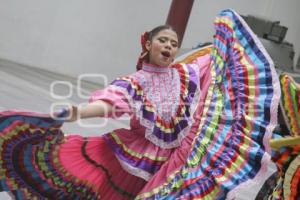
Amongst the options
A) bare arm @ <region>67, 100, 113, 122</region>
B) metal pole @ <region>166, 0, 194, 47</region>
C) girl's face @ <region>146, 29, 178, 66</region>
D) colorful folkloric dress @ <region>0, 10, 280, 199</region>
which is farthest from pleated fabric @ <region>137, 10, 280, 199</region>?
metal pole @ <region>166, 0, 194, 47</region>

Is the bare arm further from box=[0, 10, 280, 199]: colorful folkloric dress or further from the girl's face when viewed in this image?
the girl's face

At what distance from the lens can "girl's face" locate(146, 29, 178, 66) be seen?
193cm

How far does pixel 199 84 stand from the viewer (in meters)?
2.00

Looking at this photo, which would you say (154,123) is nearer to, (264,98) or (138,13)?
(264,98)

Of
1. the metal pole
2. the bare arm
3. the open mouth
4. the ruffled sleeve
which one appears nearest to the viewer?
the bare arm

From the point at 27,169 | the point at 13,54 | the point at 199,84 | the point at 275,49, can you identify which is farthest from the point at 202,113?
the point at 13,54

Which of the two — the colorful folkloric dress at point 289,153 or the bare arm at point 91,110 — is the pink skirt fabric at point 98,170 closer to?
the bare arm at point 91,110

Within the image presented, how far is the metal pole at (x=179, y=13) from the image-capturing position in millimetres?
8047

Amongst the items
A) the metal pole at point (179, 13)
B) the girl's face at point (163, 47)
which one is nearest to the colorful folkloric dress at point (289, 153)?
the girl's face at point (163, 47)

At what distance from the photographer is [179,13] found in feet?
26.5

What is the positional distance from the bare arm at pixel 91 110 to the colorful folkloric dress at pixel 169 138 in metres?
0.03

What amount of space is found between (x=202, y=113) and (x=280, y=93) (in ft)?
1.03

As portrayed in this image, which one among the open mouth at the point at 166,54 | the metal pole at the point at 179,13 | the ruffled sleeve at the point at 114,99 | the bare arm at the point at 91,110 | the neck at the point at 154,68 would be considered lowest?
the bare arm at the point at 91,110

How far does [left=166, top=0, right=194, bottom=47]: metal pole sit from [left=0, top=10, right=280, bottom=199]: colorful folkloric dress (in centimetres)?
612
